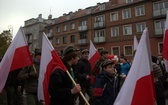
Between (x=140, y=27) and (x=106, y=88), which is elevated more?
(x=140, y=27)

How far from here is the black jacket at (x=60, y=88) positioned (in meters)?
3.21

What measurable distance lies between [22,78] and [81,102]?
2.03 metres

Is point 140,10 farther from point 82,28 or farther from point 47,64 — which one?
point 47,64

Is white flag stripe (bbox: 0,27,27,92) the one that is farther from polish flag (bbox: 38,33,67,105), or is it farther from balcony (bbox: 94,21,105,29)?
balcony (bbox: 94,21,105,29)

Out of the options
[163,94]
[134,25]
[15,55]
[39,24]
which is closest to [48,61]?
[15,55]

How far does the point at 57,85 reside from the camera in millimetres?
3232

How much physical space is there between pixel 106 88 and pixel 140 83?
1.39 meters

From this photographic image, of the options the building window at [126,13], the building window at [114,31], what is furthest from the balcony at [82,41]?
the building window at [126,13]

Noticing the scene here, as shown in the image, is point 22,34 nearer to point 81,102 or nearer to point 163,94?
point 81,102

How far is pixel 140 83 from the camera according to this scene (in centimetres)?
271

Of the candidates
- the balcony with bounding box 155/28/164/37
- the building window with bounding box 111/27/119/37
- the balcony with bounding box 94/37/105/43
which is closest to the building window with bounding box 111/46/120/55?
the building window with bounding box 111/27/119/37

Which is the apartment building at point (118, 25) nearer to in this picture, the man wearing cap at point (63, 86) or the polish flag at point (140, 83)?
the man wearing cap at point (63, 86)

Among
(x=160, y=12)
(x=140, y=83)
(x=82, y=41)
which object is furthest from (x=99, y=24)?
(x=140, y=83)

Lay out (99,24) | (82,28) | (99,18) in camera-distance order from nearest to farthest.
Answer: (99,24), (99,18), (82,28)
